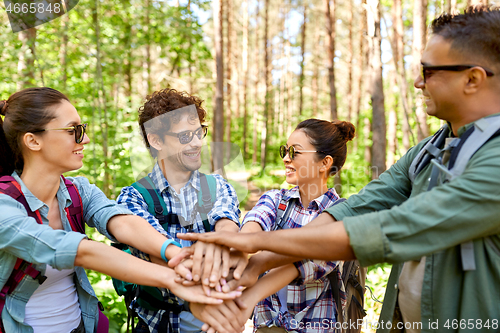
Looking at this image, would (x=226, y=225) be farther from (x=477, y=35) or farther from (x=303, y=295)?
(x=477, y=35)

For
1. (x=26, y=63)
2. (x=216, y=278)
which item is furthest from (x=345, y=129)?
(x=26, y=63)

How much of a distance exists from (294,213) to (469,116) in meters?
1.22

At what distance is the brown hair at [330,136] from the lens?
102 inches

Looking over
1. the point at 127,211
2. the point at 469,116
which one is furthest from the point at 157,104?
the point at 469,116

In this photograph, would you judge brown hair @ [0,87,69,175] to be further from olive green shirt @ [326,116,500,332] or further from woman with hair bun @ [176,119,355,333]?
olive green shirt @ [326,116,500,332]

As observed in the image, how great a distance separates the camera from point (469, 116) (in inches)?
62.8

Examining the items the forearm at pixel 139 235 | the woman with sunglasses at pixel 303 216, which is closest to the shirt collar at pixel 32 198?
the forearm at pixel 139 235

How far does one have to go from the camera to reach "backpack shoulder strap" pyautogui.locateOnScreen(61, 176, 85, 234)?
2.05 m

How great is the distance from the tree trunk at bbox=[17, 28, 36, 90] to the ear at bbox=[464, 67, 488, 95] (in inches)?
250

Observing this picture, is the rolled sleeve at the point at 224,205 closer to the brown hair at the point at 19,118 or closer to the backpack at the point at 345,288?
the backpack at the point at 345,288

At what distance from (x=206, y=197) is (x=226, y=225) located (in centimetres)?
26

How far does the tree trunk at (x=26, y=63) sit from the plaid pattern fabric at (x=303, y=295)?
548 cm

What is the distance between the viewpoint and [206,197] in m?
2.31

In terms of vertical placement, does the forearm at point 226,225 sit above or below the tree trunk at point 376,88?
below
